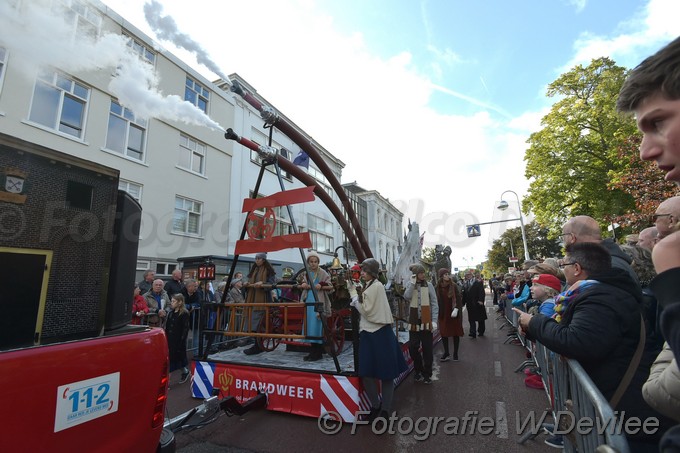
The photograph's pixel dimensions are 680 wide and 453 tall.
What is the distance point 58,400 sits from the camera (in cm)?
157

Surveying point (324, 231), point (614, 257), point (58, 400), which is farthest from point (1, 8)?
point (324, 231)

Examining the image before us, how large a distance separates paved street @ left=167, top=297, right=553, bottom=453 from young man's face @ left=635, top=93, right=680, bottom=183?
350cm

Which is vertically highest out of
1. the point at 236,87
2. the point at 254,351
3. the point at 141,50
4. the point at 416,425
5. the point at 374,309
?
the point at 141,50

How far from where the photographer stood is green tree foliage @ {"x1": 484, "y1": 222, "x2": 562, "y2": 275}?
116ft

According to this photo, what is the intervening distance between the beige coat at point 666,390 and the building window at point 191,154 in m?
15.0

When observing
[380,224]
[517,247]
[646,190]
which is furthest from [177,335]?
[517,247]

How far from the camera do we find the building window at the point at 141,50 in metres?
10.0

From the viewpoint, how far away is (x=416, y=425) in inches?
150

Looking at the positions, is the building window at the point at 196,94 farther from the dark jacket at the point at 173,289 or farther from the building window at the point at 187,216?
the dark jacket at the point at 173,289

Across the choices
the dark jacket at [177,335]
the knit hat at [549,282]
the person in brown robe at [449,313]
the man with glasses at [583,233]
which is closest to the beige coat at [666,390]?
the man with glasses at [583,233]

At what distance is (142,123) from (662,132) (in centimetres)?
1446

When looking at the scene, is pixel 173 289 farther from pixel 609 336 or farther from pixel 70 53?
pixel 609 336

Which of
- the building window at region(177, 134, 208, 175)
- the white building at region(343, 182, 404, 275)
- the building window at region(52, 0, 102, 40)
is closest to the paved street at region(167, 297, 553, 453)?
the building window at region(52, 0, 102, 40)

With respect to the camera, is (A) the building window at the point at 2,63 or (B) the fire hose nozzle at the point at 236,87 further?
(A) the building window at the point at 2,63
